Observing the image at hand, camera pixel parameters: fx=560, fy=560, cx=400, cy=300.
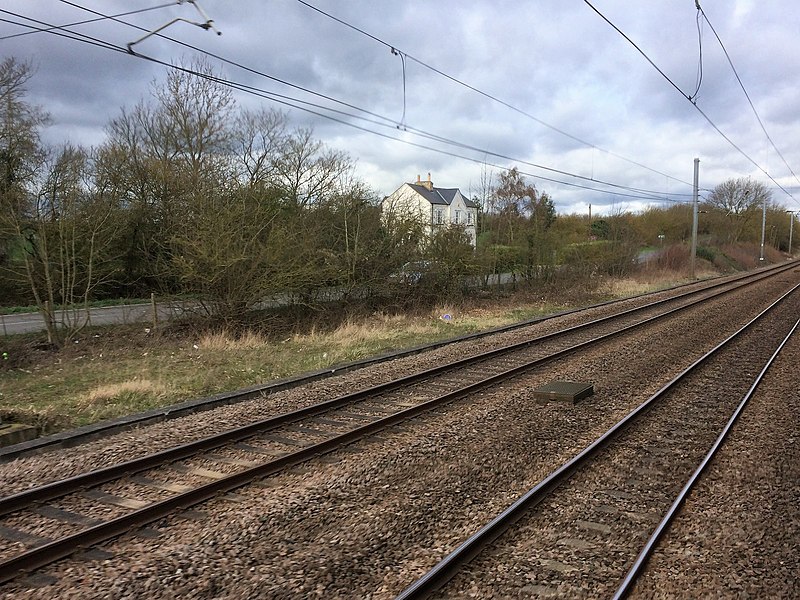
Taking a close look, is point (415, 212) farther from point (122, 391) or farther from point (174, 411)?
point (174, 411)

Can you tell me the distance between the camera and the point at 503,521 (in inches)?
181

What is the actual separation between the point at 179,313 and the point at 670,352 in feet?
43.7

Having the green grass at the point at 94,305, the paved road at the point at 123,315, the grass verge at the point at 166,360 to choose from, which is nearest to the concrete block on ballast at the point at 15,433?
the grass verge at the point at 166,360

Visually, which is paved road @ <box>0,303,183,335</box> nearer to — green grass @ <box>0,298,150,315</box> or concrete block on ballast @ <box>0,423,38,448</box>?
green grass @ <box>0,298,150,315</box>

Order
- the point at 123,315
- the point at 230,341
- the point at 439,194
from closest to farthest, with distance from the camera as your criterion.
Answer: the point at 230,341, the point at 123,315, the point at 439,194

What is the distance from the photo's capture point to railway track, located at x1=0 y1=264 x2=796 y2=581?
14.6 feet

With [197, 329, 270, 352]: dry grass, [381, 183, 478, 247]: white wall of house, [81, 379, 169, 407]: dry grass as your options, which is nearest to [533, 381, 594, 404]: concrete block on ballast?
[81, 379, 169, 407]: dry grass

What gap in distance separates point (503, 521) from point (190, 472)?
10.6ft

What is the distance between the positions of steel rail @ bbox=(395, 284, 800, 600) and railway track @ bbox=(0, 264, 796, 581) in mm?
2345

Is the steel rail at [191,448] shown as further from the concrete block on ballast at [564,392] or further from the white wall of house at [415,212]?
the white wall of house at [415,212]

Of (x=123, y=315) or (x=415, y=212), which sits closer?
(x=123, y=315)

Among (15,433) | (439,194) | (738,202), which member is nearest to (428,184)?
(439,194)

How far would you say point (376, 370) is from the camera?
426 inches

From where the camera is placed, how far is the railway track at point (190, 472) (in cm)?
444
